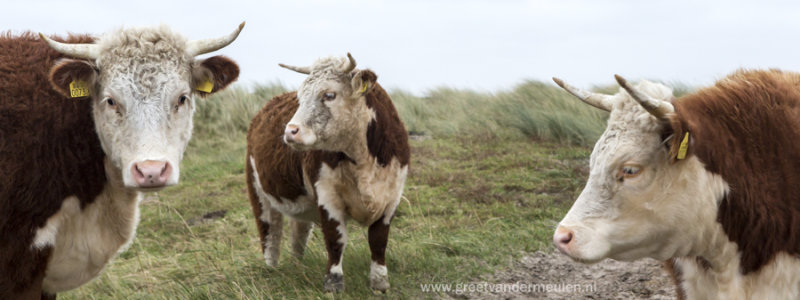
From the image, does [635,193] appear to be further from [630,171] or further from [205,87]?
[205,87]

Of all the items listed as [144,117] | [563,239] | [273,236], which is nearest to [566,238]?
[563,239]

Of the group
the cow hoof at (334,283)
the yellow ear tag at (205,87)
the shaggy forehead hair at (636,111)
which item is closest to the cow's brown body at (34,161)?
the yellow ear tag at (205,87)

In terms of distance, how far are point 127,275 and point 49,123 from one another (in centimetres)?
307

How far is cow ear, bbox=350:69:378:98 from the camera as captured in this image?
5488 millimetres

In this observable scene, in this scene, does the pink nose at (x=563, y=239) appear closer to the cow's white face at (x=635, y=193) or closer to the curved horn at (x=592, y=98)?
the cow's white face at (x=635, y=193)

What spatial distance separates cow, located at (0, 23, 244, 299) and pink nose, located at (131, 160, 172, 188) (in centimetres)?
1

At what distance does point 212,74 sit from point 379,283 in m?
2.33

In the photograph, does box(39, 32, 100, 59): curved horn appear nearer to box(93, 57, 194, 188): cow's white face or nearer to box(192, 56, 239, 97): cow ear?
box(93, 57, 194, 188): cow's white face

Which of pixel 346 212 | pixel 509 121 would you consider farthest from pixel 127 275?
pixel 509 121

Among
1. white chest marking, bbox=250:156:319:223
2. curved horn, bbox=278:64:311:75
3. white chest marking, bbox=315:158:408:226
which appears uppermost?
curved horn, bbox=278:64:311:75

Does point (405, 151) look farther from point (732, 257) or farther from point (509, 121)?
point (509, 121)

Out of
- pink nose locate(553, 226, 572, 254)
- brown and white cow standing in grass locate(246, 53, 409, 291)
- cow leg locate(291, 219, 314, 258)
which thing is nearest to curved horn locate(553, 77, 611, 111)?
pink nose locate(553, 226, 572, 254)

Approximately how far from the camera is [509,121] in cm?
1316

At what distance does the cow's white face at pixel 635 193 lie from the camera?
3.10m
